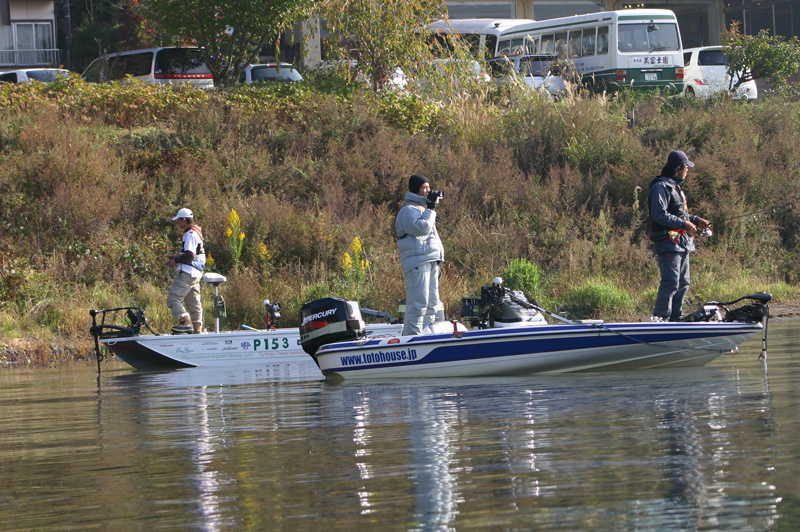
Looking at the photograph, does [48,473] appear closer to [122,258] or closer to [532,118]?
[122,258]

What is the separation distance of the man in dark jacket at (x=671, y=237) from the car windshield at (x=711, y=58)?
20.8m

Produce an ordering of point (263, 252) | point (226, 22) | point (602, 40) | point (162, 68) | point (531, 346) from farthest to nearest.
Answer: point (162, 68)
point (602, 40)
point (226, 22)
point (263, 252)
point (531, 346)

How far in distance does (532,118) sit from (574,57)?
590cm

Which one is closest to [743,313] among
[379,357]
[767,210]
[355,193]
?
[379,357]

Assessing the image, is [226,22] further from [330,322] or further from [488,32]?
[330,322]

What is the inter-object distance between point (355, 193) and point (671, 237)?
1084cm

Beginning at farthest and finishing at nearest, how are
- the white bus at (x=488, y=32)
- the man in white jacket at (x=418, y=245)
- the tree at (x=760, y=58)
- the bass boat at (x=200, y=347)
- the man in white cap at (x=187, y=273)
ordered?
the white bus at (x=488, y=32)
the tree at (x=760, y=58)
the man in white cap at (x=187, y=273)
the bass boat at (x=200, y=347)
the man in white jacket at (x=418, y=245)

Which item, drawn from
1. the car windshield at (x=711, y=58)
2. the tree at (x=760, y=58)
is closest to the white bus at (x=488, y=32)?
the car windshield at (x=711, y=58)

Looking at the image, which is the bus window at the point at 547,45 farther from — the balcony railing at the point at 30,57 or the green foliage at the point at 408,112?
the balcony railing at the point at 30,57

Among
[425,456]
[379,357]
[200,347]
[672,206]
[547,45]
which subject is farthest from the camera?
[547,45]

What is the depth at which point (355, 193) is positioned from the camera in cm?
2273

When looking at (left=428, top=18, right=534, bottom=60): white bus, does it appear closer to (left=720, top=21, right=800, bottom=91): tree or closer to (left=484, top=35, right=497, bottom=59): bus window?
(left=484, top=35, right=497, bottom=59): bus window

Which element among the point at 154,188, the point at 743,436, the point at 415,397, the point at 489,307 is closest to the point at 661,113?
the point at 154,188

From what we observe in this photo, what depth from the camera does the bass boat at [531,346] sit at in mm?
11844
